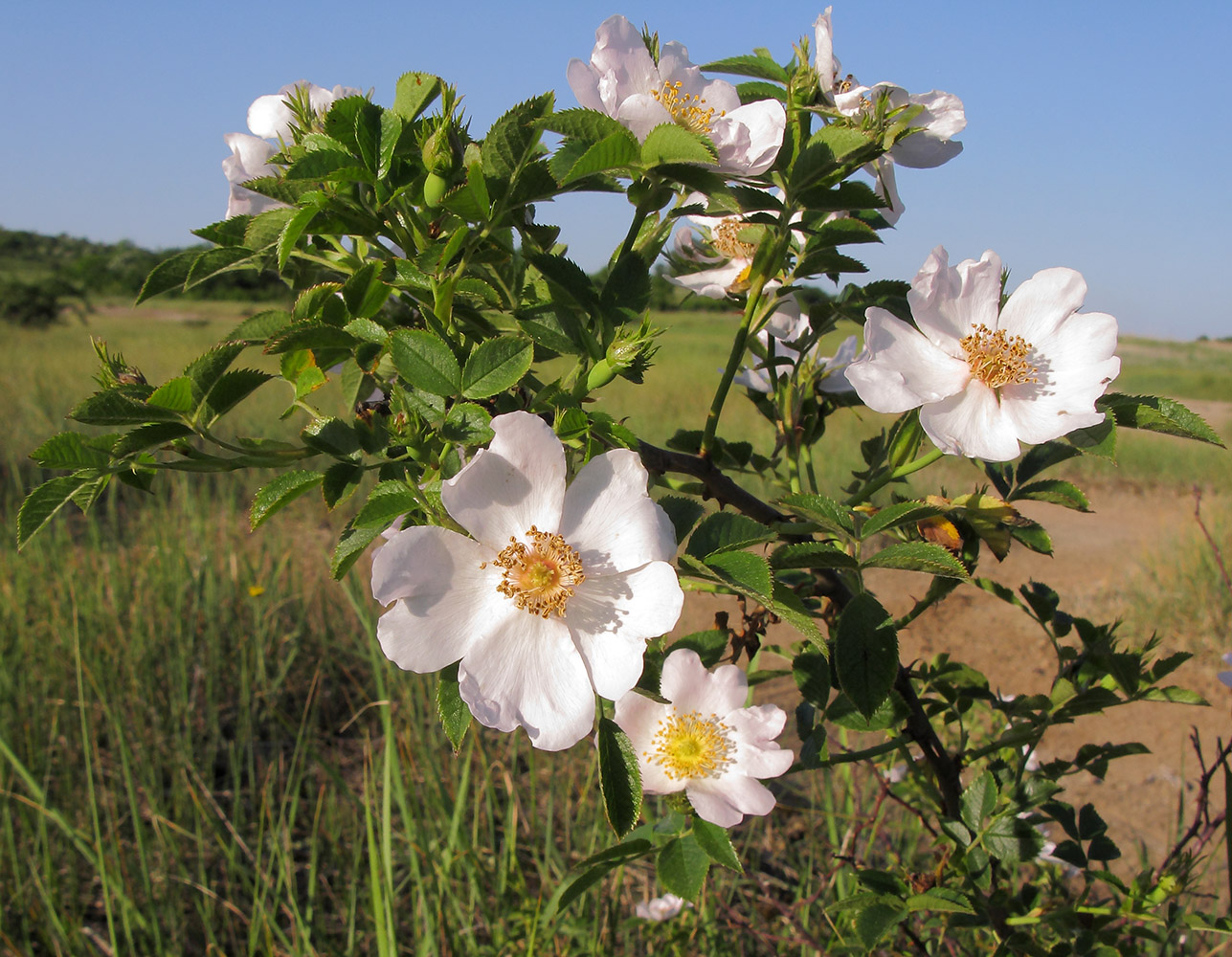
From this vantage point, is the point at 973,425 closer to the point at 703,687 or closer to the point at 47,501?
the point at 703,687

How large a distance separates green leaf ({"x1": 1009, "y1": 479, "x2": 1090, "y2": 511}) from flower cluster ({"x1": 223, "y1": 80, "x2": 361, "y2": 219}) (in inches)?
27.4

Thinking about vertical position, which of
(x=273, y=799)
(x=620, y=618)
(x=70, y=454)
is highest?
(x=70, y=454)

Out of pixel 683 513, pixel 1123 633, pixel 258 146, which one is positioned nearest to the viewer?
pixel 683 513

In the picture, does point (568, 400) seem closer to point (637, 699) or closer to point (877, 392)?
point (877, 392)

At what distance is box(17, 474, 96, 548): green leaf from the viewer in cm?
56

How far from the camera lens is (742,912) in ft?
5.77

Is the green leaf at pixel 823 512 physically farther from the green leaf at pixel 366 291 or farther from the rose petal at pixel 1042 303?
the green leaf at pixel 366 291

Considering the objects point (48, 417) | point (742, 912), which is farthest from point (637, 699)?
point (48, 417)

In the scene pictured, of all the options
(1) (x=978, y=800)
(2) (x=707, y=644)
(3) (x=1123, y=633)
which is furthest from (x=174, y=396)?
(3) (x=1123, y=633)

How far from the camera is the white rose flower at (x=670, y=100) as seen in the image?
0.58 m

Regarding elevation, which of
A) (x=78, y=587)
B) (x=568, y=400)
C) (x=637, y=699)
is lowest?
(x=78, y=587)

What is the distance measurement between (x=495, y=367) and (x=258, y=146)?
36cm

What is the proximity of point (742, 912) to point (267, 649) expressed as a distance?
1600 mm

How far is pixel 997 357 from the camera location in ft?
2.18
